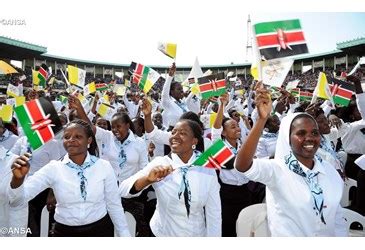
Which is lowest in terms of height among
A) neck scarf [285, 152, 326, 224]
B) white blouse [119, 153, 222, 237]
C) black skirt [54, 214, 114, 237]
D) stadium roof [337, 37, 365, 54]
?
black skirt [54, 214, 114, 237]

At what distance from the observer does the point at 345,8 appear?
3.35 metres

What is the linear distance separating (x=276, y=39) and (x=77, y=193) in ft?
6.28

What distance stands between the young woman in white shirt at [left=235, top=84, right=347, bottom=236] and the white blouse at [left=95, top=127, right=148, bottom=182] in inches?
84.6

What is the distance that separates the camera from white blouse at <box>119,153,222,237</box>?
8.52 feet

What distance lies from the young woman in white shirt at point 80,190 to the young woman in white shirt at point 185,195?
298 mm

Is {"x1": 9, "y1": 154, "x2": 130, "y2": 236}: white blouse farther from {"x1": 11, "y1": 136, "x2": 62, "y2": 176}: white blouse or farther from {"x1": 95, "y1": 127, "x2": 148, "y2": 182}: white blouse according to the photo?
{"x1": 11, "y1": 136, "x2": 62, "y2": 176}: white blouse

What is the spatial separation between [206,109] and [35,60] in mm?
22598

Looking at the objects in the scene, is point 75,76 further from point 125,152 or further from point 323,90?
point 323,90

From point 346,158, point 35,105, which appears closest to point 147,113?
point 35,105

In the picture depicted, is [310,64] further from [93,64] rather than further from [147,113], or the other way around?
[147,113]

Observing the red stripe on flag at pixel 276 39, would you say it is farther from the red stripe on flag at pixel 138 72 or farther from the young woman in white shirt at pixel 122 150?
the red stripe on flag at pixel 138 72

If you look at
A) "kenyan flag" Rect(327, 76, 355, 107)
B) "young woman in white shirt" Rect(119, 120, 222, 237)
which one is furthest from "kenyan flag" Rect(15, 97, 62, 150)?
"kenyan flag" Rect(327, 76, 355, 107)

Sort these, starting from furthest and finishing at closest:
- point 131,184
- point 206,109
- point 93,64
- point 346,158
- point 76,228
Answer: point 93,64, point 206,109, point 346,158, point 76,228, point 131,184

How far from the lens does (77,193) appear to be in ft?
8.60
